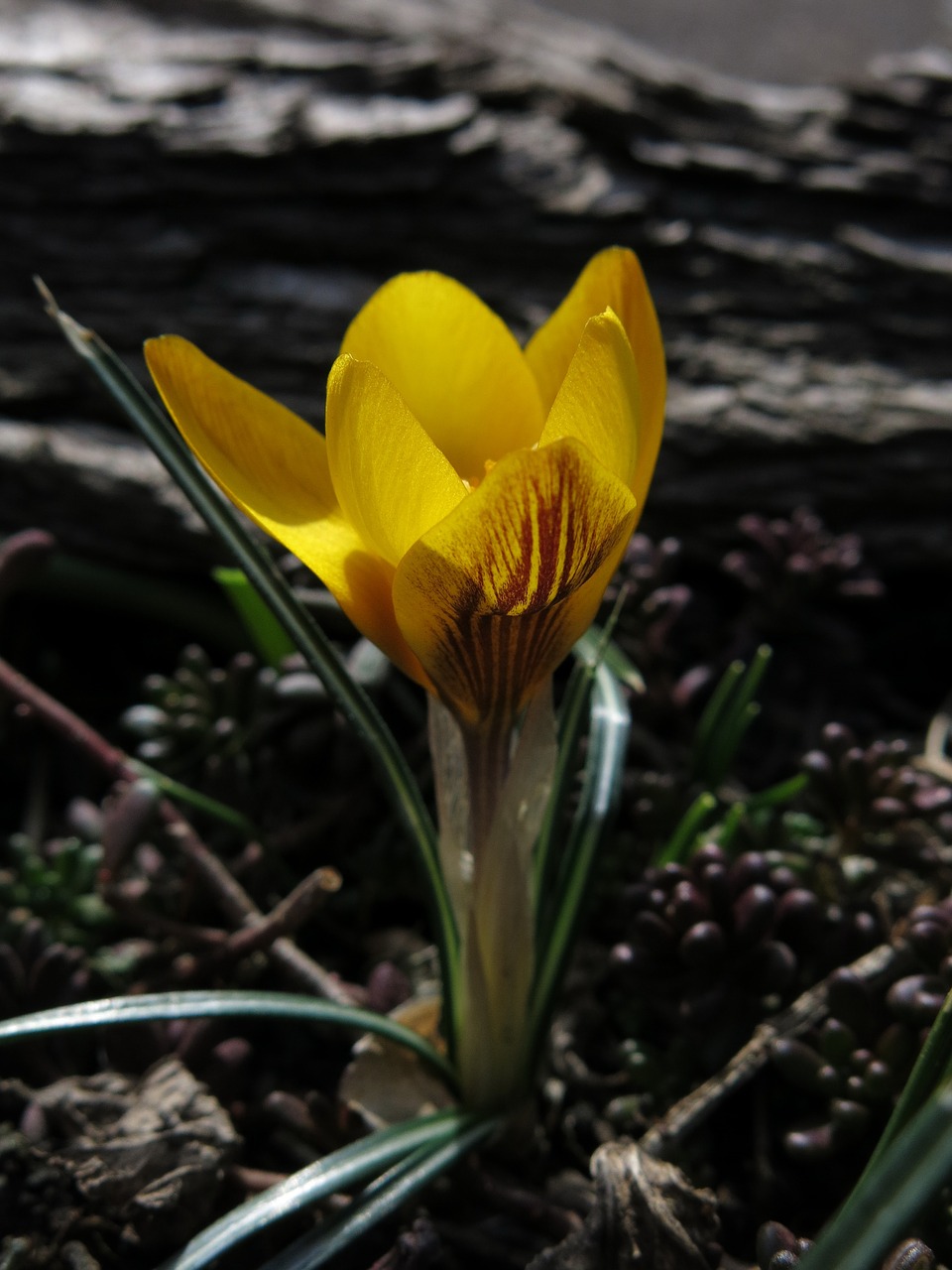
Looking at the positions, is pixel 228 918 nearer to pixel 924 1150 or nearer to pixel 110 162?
pixel 924 1150

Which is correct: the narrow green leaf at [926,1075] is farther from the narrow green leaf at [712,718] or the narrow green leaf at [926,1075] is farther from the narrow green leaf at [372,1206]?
the narrow green leaf at [712,718]

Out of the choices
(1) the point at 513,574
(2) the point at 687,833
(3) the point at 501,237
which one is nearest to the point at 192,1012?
(1) the point at 513,574

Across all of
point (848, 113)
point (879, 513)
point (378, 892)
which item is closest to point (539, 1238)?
point (378, 892)

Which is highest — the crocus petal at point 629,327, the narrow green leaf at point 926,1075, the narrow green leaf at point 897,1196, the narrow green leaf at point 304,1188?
the crocus petal at point 629,327

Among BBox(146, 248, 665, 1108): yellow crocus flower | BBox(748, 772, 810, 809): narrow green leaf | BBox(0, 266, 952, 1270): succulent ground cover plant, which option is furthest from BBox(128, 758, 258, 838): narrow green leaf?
BBox(748, 772, 810, 809): narrow green leaf

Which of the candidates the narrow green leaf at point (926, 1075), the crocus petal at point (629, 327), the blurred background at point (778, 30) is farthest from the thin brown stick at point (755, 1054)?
the blurred background at point (778, 30)

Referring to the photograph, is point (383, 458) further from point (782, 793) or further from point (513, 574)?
point (782, 793)

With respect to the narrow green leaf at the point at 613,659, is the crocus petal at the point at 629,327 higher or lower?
higher

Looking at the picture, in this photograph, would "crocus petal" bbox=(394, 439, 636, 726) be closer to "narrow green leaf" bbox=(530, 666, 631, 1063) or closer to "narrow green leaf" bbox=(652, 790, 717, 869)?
"narrow green leaf" bbox=(530, 666, 631, 1063)
